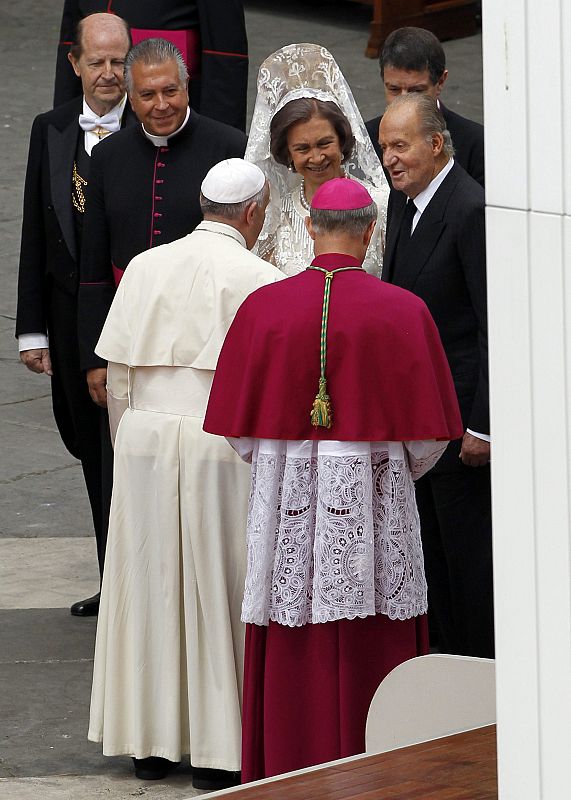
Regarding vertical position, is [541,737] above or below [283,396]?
below

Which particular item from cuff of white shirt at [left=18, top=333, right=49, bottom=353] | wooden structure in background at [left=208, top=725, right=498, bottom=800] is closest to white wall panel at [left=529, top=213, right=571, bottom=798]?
wooden structure in background at [left=208, top=725, right=498, bottom=800]

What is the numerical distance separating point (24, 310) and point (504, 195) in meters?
3.50

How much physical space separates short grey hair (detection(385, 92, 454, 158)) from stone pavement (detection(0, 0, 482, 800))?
6.17 feet

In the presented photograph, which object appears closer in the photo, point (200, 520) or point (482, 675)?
point (482, 675)

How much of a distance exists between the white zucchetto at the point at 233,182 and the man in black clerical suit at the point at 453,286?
0.45 m

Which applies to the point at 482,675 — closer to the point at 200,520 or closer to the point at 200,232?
the point at 200,520

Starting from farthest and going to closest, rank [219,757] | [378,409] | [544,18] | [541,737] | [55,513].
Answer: [55,513] < [219,757] < [378,409] < [541,737] < [544,18]

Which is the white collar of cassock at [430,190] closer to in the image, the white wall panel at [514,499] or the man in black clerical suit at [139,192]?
the man in black clerical suit at [139,192]

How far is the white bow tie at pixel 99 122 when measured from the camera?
17.7 feet

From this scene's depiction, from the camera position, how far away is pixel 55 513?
6773 mm

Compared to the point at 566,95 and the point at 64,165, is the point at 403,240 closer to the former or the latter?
the point at 64,165

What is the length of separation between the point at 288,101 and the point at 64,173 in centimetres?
87

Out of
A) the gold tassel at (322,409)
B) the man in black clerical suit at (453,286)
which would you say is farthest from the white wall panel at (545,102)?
the man in black clerical suit at (453,286)

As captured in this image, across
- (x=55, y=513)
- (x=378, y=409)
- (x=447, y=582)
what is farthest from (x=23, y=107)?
(x=378, y=409)
